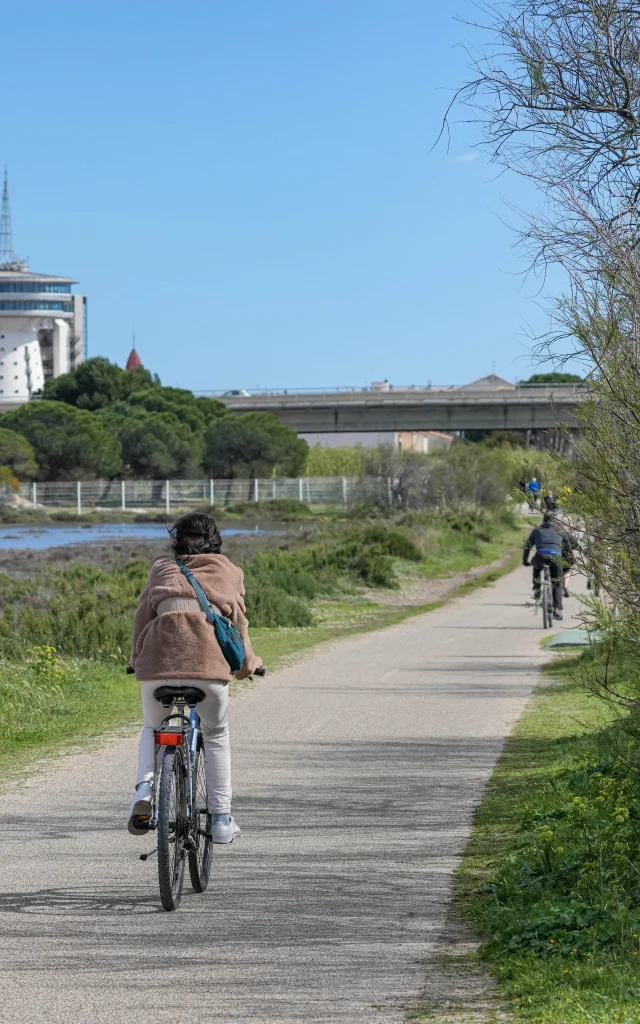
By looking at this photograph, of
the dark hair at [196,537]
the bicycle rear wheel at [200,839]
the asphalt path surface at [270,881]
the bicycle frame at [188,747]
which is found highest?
the dark hair at [196,537]

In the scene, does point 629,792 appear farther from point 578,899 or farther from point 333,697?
point 333,697

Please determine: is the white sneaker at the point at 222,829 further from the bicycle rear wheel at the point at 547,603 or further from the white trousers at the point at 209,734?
the bicycle rear wheel at the point at 547,603

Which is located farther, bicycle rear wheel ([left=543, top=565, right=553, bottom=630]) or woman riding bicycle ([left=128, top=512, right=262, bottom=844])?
bicycle rear wheel ([left=543, top=565, right=553, bottom=630])

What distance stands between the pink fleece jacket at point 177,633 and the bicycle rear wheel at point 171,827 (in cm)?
38

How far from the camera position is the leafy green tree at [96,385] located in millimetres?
110438

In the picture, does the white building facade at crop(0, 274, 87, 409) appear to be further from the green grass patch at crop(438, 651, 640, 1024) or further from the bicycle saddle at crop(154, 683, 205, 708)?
the bicycle saddle at crop(154, 683, 205, 708)

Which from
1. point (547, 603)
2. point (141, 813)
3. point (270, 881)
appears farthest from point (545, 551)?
point (141, 813)

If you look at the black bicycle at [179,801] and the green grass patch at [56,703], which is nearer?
the black bicycle at [179,801]

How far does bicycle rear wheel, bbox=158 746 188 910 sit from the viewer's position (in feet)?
20.5

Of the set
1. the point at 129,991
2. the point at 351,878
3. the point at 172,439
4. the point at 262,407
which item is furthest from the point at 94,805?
the point at 262,407

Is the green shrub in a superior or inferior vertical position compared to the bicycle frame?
inferior

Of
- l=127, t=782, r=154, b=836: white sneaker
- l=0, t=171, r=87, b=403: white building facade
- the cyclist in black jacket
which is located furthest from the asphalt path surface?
l=0, t=171, r=87, b=403: white building facade

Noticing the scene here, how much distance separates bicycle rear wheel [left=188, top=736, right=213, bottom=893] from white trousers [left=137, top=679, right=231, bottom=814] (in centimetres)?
5

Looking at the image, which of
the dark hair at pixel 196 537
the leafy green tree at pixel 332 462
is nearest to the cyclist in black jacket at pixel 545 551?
the dark hair at pixel 196 537
